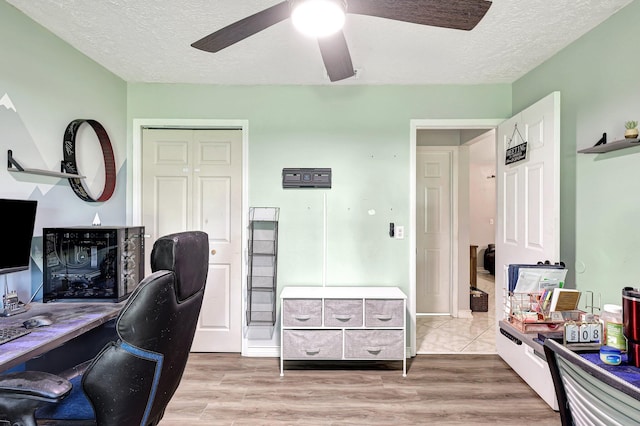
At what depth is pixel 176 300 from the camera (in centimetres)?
115

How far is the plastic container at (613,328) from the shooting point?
1.16m

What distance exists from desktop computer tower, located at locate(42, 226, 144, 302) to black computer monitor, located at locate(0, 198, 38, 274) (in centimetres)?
26

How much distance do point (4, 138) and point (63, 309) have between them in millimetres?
1054

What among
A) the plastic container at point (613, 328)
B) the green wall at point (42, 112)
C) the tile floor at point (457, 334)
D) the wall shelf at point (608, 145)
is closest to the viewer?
the plastic container at point (613, 328)

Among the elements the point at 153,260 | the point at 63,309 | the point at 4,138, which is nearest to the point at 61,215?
the point at 4,138

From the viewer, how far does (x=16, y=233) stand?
5.41 feet

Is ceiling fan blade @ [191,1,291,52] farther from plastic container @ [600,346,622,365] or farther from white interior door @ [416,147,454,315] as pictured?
white interior door @ [416,147,454,315]

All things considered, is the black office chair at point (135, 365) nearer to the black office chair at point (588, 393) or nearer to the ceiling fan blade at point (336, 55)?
the ceiling fan blade at point (336, 55)

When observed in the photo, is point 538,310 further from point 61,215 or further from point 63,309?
point 61,215

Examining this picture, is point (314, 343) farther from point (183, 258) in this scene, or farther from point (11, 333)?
point (11, 333)

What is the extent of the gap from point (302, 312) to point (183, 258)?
5.23 ft

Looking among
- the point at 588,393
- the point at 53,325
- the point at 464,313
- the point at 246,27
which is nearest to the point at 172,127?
the point at 246,27

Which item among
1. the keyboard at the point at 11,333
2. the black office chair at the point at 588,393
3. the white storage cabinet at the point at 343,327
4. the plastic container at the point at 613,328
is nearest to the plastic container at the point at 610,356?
the plastic container at the point at 613,328

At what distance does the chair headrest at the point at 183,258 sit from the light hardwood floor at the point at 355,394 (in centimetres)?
130
